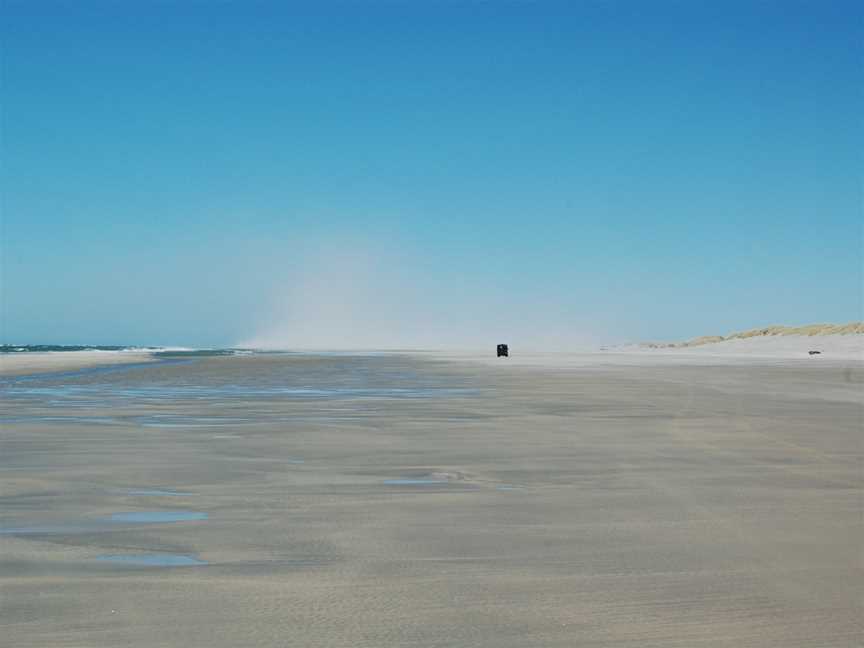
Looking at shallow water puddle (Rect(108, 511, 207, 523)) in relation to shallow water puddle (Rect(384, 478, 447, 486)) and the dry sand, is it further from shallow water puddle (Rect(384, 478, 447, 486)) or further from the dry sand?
the dry sand

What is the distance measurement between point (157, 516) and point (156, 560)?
1.16 m

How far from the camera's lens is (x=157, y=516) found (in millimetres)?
5402

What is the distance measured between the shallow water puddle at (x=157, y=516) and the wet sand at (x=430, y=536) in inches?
0.9

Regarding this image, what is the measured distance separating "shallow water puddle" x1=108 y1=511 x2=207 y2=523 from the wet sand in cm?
2

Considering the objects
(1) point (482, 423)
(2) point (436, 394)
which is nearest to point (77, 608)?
(1) point (482, 423)

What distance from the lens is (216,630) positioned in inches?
129

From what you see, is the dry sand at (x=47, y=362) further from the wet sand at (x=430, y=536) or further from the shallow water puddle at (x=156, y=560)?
the shallow water puddle at (x=156, y=560)

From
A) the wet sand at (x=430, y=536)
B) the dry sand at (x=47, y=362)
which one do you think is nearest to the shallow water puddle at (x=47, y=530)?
the wet sand at (x=430, y=536)

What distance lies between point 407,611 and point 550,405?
38.1 ft

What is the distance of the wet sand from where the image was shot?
3.36m

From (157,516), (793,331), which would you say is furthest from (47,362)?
(793,331)

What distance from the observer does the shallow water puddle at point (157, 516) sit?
5.28 metres

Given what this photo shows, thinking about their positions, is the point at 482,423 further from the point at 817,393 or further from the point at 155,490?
the point at 817,393

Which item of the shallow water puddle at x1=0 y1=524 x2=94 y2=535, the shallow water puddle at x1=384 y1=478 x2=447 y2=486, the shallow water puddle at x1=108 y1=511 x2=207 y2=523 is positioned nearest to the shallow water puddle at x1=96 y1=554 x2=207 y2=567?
the shallow water puddle at x1=0 y1=524 x2=94 y2=535
